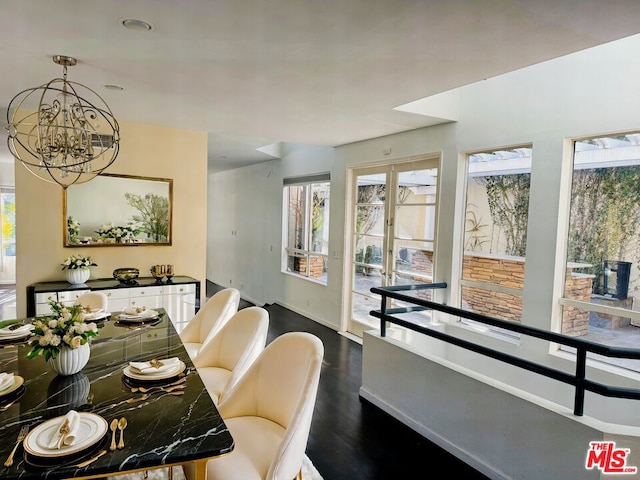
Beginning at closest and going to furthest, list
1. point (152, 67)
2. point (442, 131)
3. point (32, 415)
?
point (32, 415)
point (152, 67)
point (442, 131)

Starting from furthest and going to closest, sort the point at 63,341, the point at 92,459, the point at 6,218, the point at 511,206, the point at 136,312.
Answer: the point at 6,218 < the point at 511,206 < the point at 136,312 < the point at 63,341 < the point at 92,459

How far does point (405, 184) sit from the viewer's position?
4.91 m

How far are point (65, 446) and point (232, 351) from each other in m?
1.39

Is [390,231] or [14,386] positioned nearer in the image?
[14,386]

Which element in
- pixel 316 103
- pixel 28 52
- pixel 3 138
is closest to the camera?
pixel 28 52

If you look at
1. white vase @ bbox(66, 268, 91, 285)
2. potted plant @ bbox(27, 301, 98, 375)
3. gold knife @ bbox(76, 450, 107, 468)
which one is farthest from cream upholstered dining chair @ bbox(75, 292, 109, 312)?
gold knife @ bbox(76, 450, 107, 468)

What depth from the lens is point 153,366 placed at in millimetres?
2084

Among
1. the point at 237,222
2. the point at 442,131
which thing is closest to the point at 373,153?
the point at 442,131

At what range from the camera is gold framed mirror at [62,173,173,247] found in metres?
4.38

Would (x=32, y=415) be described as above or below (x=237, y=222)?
below

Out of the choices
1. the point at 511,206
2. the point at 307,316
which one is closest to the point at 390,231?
the point at 511,206

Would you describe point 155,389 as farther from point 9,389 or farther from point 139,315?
point 139,315

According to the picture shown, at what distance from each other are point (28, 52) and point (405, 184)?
3.76 metres

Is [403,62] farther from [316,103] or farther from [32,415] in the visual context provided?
[32,415]
